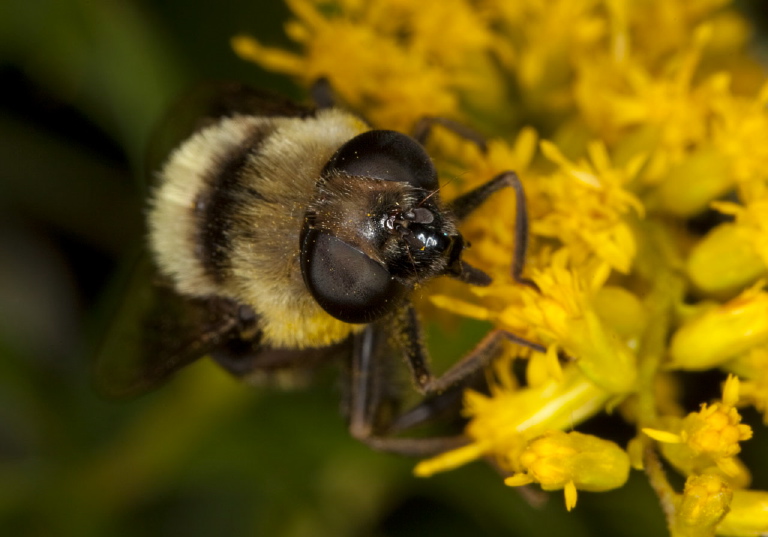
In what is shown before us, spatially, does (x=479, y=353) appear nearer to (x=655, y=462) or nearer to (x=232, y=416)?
(x=655, y=462)

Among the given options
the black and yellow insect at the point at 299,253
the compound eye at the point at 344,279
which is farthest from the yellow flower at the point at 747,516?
the compound eye at the point at 344,279

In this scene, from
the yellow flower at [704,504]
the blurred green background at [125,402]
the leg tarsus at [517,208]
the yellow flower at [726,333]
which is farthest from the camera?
the blurred green background at [125,402]

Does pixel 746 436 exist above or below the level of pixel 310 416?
above

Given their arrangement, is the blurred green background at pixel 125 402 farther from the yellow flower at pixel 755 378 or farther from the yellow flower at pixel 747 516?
the yellow flower at pixel 747 516

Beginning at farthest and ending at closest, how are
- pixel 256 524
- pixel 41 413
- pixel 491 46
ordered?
1. pixel 41 413
2. pixel 256 524
3. pixel 491 46

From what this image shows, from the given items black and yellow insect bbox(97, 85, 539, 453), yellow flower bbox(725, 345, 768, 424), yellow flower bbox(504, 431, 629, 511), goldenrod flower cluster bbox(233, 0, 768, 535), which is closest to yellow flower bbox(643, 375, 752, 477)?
goldenrod flower cluster bbox(233, 0, 768, 535)

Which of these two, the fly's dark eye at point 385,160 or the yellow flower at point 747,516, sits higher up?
the fly's dark eye at point 385,160

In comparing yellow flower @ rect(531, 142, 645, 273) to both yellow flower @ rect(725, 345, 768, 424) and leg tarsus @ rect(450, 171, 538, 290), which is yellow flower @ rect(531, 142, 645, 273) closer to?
leg tarsus @ rect(450, 171, 538, 290)

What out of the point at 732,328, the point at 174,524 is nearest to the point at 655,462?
the point at 732,328
